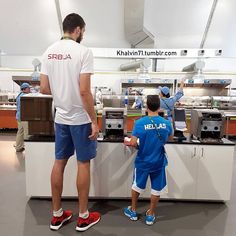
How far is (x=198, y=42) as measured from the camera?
7.00 metres

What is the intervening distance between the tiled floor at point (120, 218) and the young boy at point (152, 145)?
309 mm

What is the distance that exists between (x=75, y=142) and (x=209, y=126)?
5.18ft

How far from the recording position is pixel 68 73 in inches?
71.9

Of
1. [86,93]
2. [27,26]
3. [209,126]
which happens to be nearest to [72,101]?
[86,93]

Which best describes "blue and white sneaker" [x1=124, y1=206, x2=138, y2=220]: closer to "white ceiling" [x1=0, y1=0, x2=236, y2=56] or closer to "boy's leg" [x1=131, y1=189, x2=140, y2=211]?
"boy's leg" [x1=131, y1=189, x2=140, y2=211]

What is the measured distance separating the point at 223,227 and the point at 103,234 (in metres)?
1.17

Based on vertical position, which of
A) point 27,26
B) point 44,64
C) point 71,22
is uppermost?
point 27,26

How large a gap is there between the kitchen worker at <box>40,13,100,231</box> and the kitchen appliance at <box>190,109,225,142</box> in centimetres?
129

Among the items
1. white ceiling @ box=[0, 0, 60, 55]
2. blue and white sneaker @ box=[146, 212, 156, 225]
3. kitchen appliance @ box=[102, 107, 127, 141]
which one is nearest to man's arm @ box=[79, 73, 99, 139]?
kitchen appliance @ box=[102, 107, 127, 141]

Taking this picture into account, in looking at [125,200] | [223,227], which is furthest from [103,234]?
[223,227]

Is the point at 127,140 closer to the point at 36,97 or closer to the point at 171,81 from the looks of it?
the point at 36,97

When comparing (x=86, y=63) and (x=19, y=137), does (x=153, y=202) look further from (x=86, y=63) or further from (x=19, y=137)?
(x=19, y=137)

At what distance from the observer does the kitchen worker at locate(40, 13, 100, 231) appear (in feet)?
5.95

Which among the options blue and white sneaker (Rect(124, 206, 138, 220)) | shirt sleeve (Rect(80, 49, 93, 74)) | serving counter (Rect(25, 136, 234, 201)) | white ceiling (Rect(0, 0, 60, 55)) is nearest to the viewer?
shirt sleeve (Rect(80, 49, 93, 74))
